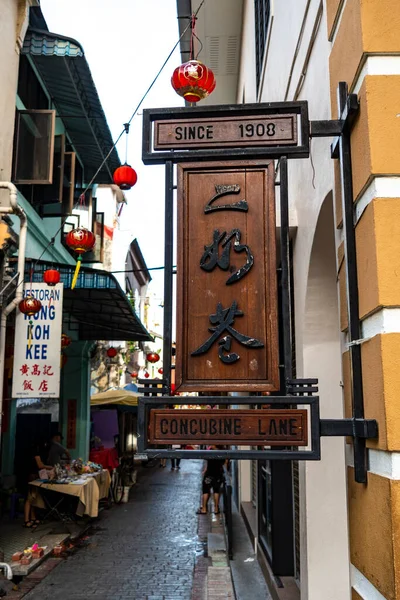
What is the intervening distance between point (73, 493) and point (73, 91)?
895 centimetres

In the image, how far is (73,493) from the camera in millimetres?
11961

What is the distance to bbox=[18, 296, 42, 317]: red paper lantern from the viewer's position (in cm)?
923

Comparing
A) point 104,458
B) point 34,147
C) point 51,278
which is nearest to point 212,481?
point 104,458

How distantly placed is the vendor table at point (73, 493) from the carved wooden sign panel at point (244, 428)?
972cm

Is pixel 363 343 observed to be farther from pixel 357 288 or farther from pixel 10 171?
pixel 10 171

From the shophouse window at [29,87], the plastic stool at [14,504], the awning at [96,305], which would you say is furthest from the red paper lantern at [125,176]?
the plastic stool at [14,504]

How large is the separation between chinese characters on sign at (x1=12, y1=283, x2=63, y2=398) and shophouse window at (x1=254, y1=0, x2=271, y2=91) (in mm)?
5144

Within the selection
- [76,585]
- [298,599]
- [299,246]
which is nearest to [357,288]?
[299,246]

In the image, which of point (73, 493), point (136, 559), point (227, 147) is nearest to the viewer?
point (227, 147)

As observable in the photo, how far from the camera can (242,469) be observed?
14156mm

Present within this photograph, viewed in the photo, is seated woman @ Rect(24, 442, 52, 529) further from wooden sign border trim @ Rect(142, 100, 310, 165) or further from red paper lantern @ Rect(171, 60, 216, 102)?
wooden sign border trim @ Rect(142, 100, 310, 165)

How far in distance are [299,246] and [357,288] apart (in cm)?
311

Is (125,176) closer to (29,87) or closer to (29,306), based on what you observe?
(29,306)

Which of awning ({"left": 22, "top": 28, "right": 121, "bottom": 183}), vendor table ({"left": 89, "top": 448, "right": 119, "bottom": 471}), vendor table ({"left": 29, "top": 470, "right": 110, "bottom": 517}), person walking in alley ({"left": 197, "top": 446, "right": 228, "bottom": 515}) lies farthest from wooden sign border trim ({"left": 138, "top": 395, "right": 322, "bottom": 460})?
vendor table ({"left": 89, "top": 448, "right": 119, "bottom": 471})
